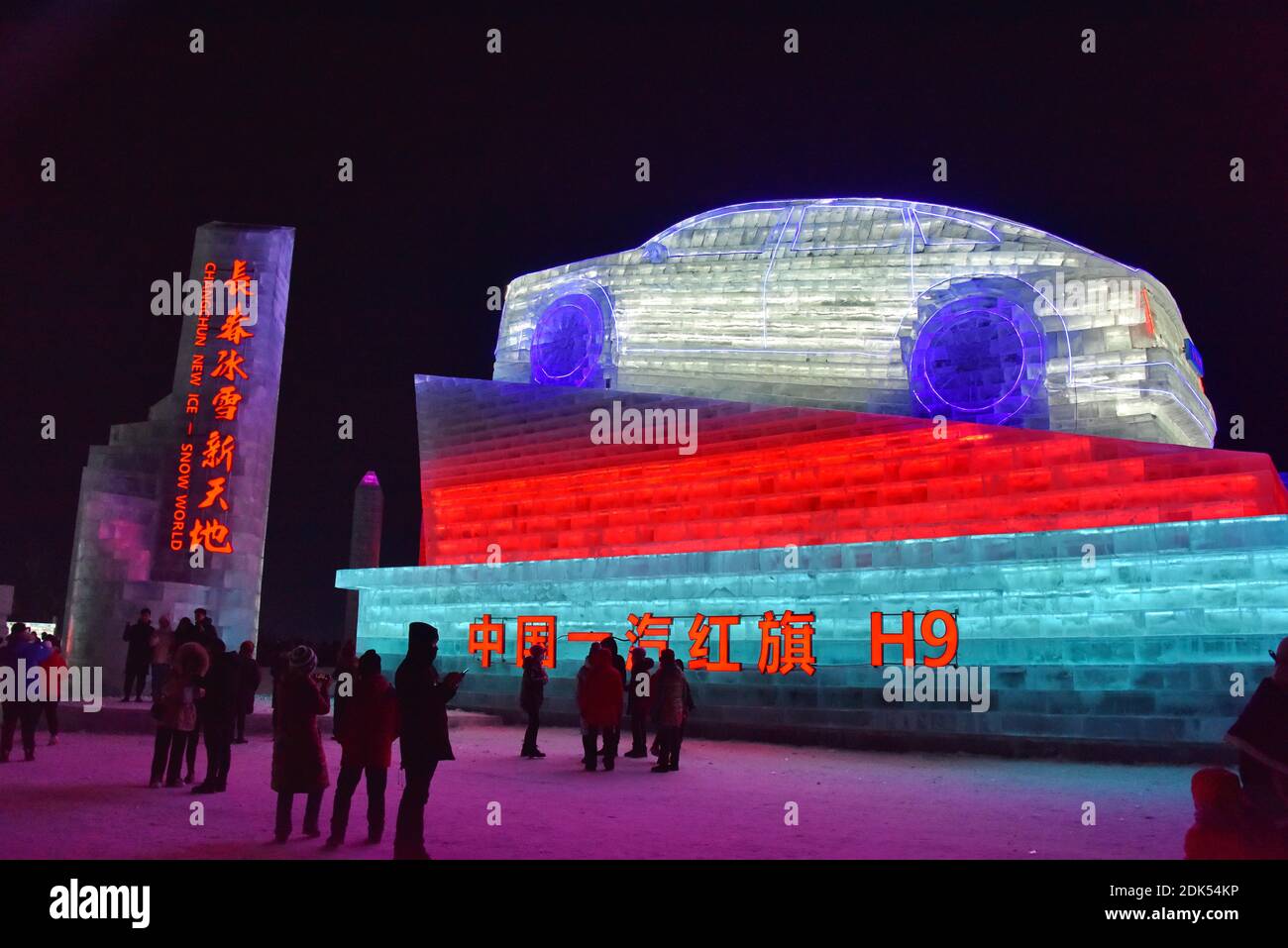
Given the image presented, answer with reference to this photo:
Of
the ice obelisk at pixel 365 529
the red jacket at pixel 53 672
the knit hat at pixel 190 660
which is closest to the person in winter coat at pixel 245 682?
the red jacket at pixel 53 672

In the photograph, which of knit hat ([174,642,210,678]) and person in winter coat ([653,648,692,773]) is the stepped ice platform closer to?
person in winter coat ([653,648,692,773])

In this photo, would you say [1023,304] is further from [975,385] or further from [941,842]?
[941,842]

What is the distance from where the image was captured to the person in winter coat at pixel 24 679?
10.6m

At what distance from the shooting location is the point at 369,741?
6.64 m

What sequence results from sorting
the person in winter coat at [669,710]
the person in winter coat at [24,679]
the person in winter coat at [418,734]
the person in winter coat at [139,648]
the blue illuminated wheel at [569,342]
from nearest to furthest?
the person in winter coat at [418,734]
the person in winter coat at [24,679]
the person in winter coat at [669,710]
the person in winter coat at [139,648]
the blue illuminated wheel at [569,342]

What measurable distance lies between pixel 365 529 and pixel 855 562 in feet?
89.3

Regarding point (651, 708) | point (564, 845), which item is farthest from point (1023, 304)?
point (564, 845)

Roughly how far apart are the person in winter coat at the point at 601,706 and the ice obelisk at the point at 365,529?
2750cm

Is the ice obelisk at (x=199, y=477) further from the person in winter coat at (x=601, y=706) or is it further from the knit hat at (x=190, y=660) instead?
the person in winter coat at (x=601, y=706)

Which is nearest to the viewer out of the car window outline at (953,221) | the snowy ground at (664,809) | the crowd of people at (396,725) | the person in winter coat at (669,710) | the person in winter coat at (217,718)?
the crowd of people at (396,725)

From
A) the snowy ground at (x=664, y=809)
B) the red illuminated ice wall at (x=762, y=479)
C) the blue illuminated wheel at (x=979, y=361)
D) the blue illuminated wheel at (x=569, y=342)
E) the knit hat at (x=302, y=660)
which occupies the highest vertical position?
the blue illuminated wheel at (x=569, y=342)

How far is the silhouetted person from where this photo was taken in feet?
13.7

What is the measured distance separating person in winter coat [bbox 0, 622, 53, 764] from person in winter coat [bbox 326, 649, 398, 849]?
5.82 m

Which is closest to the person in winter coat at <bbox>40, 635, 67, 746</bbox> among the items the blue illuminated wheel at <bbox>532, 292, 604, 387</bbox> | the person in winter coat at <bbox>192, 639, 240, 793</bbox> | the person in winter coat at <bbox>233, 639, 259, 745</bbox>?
the person in winter coat at <bbox>233, 639, 259, 745</bbox>
